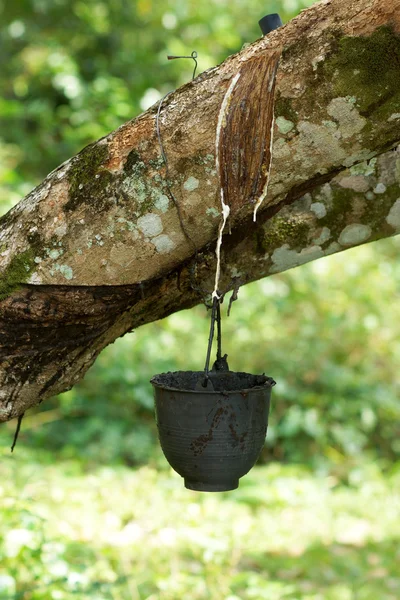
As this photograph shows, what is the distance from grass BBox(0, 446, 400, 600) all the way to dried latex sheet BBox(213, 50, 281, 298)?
72.1 inches

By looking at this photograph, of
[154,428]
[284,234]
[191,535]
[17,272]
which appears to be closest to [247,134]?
[284,234]

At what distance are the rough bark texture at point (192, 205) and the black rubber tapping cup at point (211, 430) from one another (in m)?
0.32

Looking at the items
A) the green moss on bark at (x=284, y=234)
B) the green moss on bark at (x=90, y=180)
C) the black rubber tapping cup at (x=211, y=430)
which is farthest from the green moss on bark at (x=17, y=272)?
the green moss on bark at (x=284, y=234)

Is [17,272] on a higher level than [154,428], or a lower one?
higher

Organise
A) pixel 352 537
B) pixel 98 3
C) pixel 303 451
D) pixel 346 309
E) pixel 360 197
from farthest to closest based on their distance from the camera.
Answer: pixel 98 3 < pixel 346 309 < pixel 303 451 < pixel 352 537 < pixel 360 197

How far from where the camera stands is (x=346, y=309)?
19.7ft

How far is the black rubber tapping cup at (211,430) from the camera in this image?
5.77 ft

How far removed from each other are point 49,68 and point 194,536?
4352mm

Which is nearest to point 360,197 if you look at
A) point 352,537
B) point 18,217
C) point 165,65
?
point 18,217

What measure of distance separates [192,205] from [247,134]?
8.3 inches

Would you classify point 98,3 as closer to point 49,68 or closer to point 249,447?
point 49,68

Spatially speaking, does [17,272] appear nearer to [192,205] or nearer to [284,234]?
[192,205]

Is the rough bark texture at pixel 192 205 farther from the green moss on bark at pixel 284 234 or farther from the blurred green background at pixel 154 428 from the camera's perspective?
the blurred green background at pixel 154 428

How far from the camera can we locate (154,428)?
5.78m
